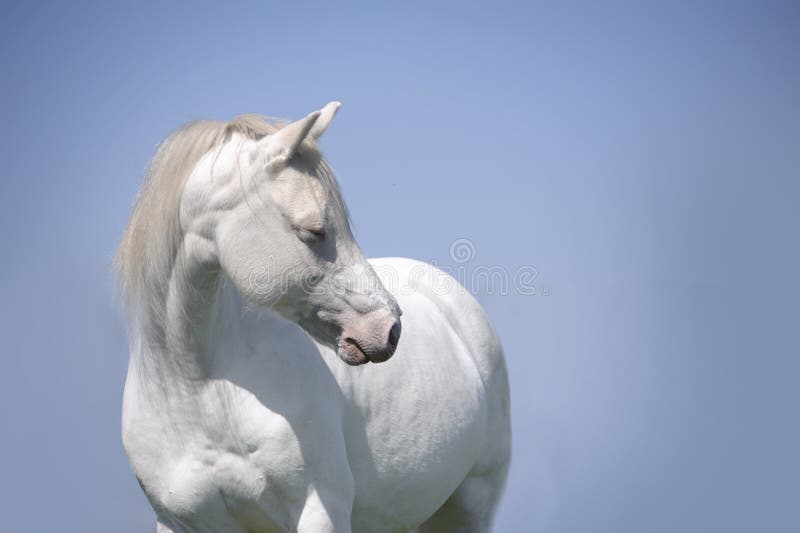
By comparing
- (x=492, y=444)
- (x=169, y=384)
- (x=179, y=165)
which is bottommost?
(x=492, y=444)

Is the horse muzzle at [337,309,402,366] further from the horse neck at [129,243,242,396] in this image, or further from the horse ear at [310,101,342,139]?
the horse ear at [310,101,342,139]

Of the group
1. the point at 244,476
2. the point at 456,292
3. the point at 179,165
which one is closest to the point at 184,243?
the point at 179,165

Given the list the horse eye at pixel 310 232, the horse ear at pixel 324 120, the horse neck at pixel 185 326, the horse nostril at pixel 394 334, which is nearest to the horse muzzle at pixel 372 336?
the horse nostril at pixel 394 334

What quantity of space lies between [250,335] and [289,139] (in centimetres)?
76

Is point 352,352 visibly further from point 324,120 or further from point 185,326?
point 324,120

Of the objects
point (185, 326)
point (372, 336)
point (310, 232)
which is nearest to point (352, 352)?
point (372, 336)

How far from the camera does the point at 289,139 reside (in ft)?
10.9

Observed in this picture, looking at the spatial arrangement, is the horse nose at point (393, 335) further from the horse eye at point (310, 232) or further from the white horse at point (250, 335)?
the horse eye at point (310, 232)

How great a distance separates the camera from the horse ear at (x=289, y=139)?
10.8 feet

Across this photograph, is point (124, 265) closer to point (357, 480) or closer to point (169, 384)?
point (169, 384)

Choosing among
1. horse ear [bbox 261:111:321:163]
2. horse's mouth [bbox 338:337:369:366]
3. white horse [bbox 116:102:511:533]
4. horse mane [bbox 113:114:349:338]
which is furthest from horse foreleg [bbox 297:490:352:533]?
horse ear [bbox 261:111:321:163]

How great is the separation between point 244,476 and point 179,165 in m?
1.10

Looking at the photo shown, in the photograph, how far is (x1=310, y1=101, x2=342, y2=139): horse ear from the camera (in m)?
3.44

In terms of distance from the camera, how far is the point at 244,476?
3.55 m
